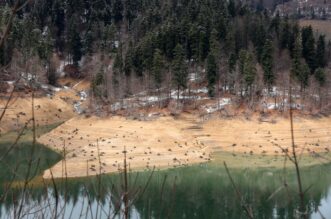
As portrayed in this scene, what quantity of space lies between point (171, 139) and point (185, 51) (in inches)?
806

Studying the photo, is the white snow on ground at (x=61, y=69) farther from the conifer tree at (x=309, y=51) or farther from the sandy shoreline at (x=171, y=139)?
the conifer tree at (x=309, y=51)

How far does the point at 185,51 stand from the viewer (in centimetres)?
6431

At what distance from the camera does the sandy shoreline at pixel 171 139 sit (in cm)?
4064

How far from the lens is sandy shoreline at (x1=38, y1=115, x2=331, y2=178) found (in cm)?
4064

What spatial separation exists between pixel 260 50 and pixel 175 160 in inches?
1073

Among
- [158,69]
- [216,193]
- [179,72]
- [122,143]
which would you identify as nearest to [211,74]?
[179,72]

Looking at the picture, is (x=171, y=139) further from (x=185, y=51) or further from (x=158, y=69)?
(x=185, y=51)

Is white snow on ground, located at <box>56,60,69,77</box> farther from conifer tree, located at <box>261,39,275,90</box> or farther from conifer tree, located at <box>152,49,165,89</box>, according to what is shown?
conifer tree, located at <box>261,39,275,90</box>

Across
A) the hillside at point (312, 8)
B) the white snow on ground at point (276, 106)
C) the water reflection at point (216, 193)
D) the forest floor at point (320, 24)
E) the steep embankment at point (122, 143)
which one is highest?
the hillside at point (312, 8)

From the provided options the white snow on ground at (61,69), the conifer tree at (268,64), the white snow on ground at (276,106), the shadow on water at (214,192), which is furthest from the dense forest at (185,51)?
the shadow on water at (214,192)

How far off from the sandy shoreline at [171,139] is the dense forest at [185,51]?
19.6 ft

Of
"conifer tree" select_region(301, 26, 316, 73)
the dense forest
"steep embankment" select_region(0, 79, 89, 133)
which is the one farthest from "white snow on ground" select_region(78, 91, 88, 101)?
"conifer tree" select_region(301, 26, 316, 73)

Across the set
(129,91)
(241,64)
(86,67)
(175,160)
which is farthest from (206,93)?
(86,67)

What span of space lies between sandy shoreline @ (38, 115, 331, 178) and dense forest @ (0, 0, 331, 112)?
5.99 metres
